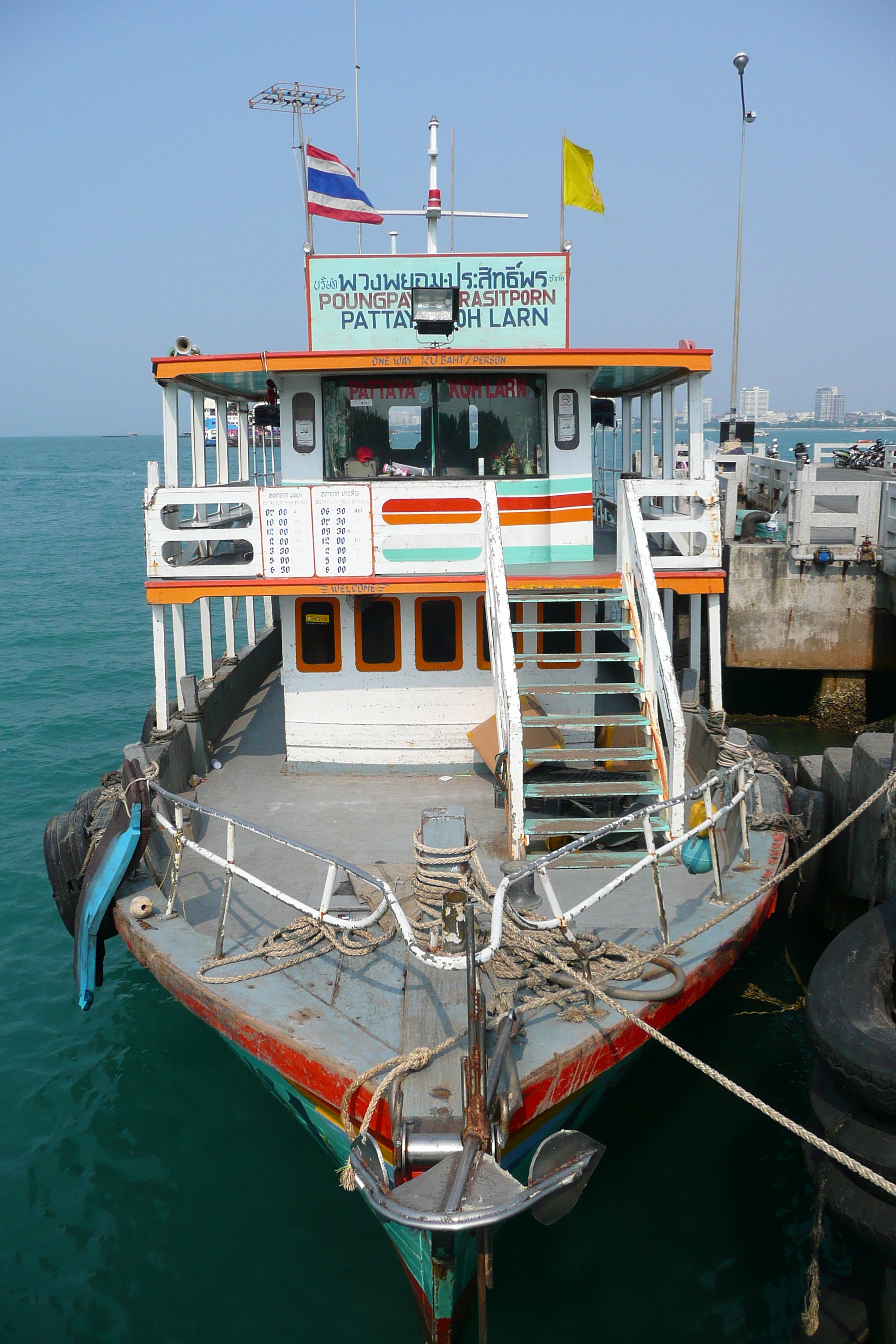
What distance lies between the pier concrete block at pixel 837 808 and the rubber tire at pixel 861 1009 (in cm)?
339

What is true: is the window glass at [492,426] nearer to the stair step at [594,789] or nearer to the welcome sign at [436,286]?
the welcome sign at [436,286]

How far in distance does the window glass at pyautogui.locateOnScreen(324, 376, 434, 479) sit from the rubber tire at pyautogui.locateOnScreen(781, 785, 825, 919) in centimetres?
511

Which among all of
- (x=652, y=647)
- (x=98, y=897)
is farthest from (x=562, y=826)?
(x=98, y=897)

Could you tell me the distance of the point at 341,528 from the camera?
945 centimetres

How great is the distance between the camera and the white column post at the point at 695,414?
9.52 meters

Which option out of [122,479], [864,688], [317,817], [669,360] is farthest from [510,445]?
[122,479]

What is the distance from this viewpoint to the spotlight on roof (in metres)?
9.40

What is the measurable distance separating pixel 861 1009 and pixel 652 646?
350 cm

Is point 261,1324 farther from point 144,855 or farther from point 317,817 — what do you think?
point 317,817

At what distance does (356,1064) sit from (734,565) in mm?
13444

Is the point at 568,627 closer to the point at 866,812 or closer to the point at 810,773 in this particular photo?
the point at 866,812

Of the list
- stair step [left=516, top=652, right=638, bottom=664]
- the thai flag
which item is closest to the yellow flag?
the thai flag

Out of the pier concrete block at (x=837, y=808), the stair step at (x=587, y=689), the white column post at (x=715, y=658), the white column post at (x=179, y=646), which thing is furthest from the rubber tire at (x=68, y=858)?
the pier concrete block at (x=837, y=808)

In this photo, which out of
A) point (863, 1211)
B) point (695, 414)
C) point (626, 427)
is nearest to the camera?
point (863, 1211)
